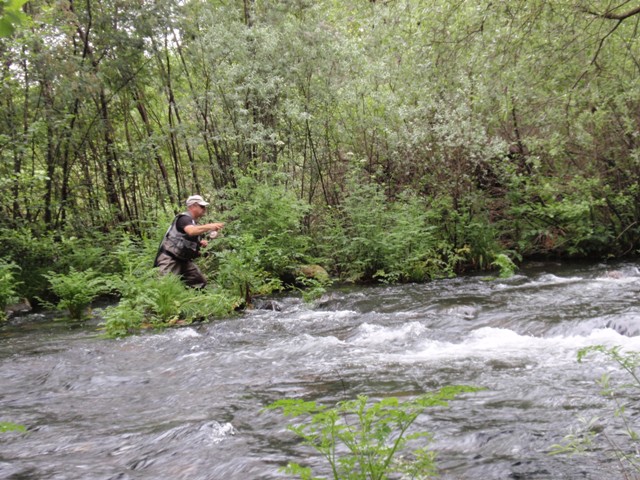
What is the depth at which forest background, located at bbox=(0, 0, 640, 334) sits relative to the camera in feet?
39.1

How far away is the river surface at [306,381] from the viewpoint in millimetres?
3533

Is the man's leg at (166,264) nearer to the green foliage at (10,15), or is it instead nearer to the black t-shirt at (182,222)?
the black t-shirt at (182,222)

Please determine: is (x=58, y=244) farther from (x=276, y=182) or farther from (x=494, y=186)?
(x=494, y=186)

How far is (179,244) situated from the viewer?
1049 cm

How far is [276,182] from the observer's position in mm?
15852

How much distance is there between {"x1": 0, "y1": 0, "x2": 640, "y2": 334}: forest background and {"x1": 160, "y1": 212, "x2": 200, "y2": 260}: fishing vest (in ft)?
2.74

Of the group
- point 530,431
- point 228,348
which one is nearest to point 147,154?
point 228,348

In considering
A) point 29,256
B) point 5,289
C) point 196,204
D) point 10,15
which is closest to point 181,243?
point 196,204

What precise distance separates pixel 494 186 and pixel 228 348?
10.4 meters

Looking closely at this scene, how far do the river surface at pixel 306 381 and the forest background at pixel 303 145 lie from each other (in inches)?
108

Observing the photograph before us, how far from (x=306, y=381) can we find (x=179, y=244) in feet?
18.7

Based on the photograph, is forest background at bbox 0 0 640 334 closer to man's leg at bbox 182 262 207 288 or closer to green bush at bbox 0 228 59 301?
green bush at bbox 0 228 59 301

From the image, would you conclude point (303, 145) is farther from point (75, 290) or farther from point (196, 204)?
point (75, 290)

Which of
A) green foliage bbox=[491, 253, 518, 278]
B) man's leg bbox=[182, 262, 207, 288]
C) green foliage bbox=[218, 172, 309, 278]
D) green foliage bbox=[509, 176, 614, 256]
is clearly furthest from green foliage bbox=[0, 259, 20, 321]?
green foliage bbox=[509, 176, 614, 256]
